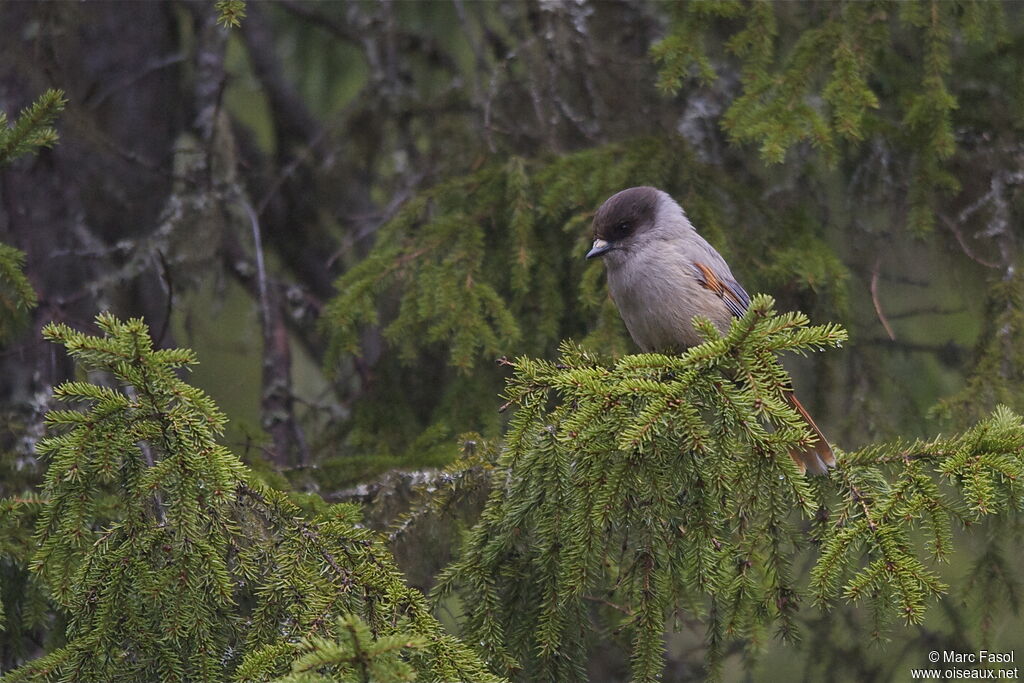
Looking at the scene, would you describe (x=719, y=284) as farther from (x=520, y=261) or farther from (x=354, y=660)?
(x=354, y=660)

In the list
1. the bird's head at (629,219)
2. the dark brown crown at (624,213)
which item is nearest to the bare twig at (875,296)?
the bird's head at (629,219)

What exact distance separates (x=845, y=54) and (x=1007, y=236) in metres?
1.03

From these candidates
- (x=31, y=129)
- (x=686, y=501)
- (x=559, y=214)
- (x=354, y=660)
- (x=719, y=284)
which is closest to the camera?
(x=354, y=660)

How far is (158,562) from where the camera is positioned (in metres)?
2.48

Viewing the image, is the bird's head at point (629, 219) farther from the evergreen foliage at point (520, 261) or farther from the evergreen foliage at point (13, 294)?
the evergreen foliage at point (13, 294)

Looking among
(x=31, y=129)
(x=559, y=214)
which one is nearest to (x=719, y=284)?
(x=559, y=214)

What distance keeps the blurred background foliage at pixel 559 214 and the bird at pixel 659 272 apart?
0.09m

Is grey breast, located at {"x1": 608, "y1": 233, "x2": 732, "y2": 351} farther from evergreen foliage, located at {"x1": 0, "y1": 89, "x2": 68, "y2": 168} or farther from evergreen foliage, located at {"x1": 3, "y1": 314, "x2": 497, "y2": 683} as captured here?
evergreen foliage, located at {"x1": 0, "y1": 89, "x2": 68, "y2": 168}

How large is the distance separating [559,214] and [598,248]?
0.99 ft

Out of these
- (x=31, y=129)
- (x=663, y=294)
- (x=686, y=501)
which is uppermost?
(x=31, y=129)

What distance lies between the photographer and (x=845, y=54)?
3.68m

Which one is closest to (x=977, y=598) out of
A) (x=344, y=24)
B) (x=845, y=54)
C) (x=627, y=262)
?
(x=627, y=262)

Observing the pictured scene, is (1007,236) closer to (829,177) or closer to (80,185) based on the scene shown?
(829,177)

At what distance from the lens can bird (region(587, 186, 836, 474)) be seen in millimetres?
3998
